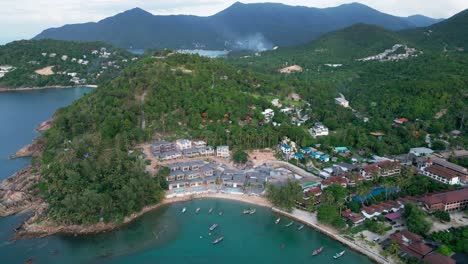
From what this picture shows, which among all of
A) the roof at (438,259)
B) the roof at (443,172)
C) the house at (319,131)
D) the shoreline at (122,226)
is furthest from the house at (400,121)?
the roof at (438,259)

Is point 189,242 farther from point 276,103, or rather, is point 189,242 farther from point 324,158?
point 276,103

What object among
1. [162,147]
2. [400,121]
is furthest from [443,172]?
→ [162,147]

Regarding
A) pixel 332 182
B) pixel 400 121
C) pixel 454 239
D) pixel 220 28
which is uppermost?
pixel 220 28

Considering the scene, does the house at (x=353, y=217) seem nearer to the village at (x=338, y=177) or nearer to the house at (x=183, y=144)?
the village at (x=338, y=177)

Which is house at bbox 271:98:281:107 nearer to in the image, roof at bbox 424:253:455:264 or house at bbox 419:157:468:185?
house at bbox 419:157:468:185

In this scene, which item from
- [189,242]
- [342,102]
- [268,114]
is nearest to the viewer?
[189,242]

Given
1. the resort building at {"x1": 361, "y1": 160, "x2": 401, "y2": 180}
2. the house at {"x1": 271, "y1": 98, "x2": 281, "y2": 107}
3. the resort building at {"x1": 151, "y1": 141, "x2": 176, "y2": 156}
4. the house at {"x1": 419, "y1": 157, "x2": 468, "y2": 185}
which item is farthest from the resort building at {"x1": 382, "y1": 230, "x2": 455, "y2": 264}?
the house at {"x1": 271, "y1": 98, "x2": 281, "y2": 107}

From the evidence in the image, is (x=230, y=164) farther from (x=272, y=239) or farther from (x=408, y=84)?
(x=408, y=84)

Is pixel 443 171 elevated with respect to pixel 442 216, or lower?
elevated
